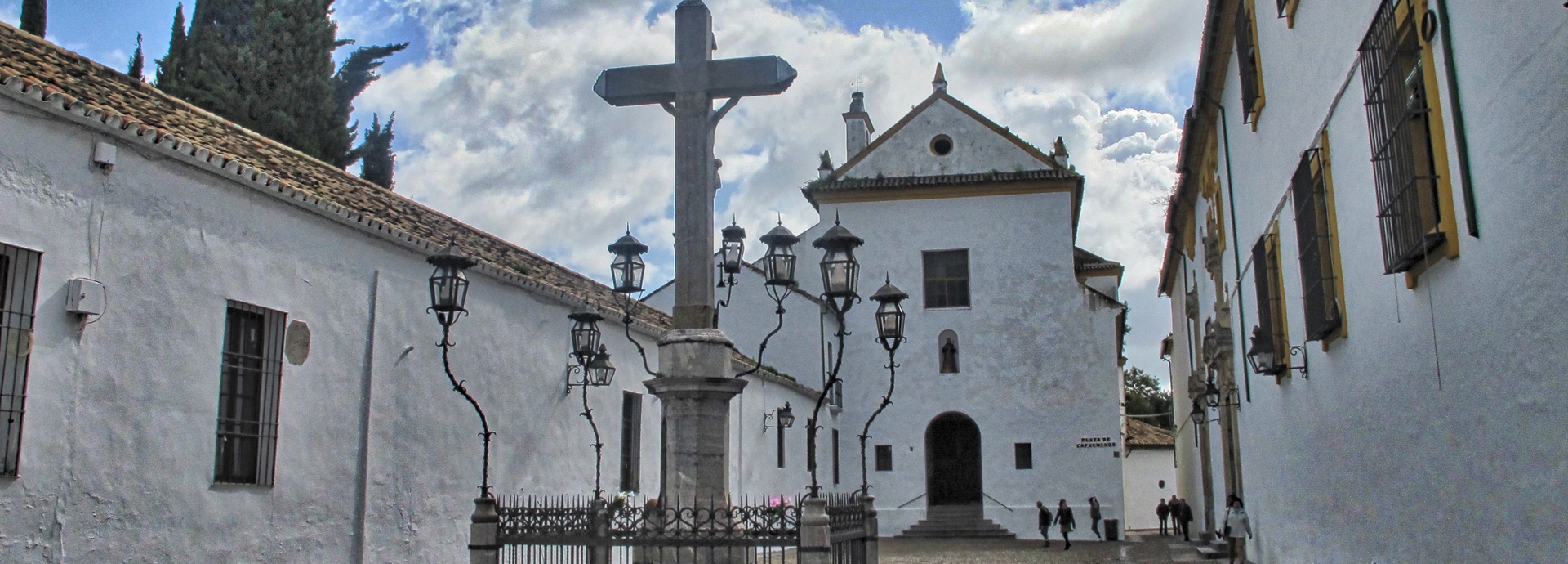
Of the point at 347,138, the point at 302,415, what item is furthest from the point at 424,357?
the point at 347,138

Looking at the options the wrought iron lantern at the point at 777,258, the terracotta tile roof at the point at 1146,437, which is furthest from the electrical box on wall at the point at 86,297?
the terracotta tile roof at the point at 1146,437

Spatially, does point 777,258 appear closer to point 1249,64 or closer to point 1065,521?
point 1249,64

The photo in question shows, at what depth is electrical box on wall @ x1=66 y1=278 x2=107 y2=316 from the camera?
8305 mm

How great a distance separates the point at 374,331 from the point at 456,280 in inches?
97.4

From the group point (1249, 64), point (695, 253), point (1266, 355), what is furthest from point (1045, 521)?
point (695, 253)

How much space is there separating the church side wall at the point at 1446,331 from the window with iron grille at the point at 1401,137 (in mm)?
181

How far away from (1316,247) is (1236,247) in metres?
5.77

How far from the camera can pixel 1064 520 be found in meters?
23.5

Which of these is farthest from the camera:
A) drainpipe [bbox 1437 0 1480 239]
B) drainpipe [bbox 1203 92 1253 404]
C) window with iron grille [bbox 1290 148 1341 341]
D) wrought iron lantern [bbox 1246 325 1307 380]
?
drainpipe [bbox 1203 92 1253 404]

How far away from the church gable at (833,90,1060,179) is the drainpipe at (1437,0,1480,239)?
22.8 metres

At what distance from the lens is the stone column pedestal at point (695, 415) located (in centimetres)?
853

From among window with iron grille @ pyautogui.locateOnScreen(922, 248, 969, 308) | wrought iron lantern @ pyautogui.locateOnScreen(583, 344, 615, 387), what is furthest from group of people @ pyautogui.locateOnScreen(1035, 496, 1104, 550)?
wrought iron lantern @ pyautogui.locateOnScreen(583, 344, 615, 387)

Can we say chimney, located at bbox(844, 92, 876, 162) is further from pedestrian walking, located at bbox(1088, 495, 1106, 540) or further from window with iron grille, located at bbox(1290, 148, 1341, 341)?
window with iron grille, located at bbox(1290, 148, 1341, 341)

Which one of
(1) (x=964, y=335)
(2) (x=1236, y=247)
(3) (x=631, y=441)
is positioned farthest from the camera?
(1) (x=964, y=335)
